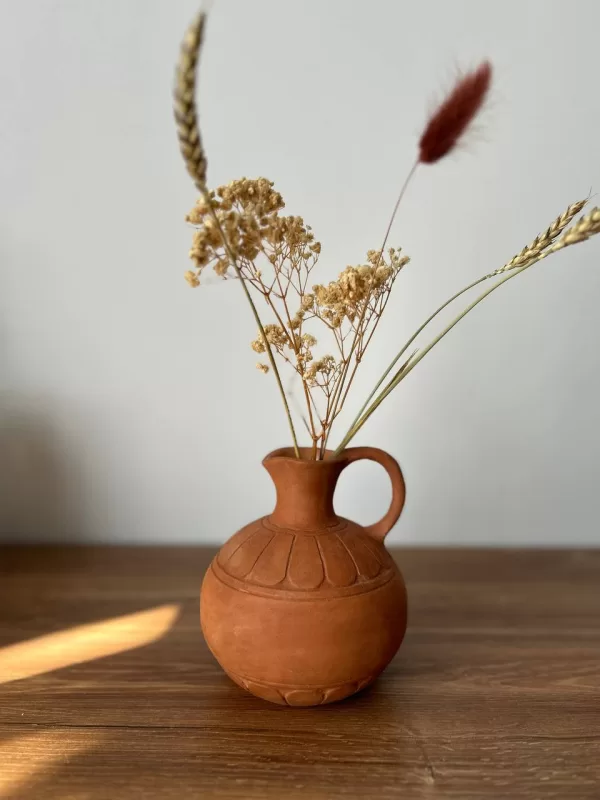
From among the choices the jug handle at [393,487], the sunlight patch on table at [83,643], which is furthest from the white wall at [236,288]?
the jug handle at [393,487]

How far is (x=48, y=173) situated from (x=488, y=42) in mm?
754

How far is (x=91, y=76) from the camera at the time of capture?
3.57ft

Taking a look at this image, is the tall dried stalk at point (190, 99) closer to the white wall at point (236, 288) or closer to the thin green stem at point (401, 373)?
the thin green stem at point (401, 373)

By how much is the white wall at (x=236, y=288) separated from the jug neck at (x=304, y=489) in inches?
18.3

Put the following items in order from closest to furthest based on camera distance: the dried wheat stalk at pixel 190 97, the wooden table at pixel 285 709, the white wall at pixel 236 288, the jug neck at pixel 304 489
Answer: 1. the dried wheat stalk at pixel 190 97
2. the wooden table at pixel 285 709
3. the jug neck at pixel 304 489
4. the white wall at pixel 236 288

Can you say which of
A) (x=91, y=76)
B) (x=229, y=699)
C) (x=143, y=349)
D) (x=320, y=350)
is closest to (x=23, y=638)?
(x=229, y=699)

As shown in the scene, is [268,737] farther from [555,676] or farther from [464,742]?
[555,676]

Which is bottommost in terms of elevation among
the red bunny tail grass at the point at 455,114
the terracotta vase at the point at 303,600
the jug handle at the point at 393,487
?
the terracotta vase at the point at 303,600

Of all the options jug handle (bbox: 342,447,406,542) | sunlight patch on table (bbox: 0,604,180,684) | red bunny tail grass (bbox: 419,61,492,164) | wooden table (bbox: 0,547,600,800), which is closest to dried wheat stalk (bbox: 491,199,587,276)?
red bunny tail grass (bbox: 419,61,492,164)

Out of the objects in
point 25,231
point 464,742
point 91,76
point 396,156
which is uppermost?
point 91,76

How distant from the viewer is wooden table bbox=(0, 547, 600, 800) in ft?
1.94

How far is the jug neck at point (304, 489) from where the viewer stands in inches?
27.4

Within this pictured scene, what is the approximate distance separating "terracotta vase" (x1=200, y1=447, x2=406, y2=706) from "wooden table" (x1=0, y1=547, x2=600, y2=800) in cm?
6

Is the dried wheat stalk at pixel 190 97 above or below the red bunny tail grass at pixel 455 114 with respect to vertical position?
below
